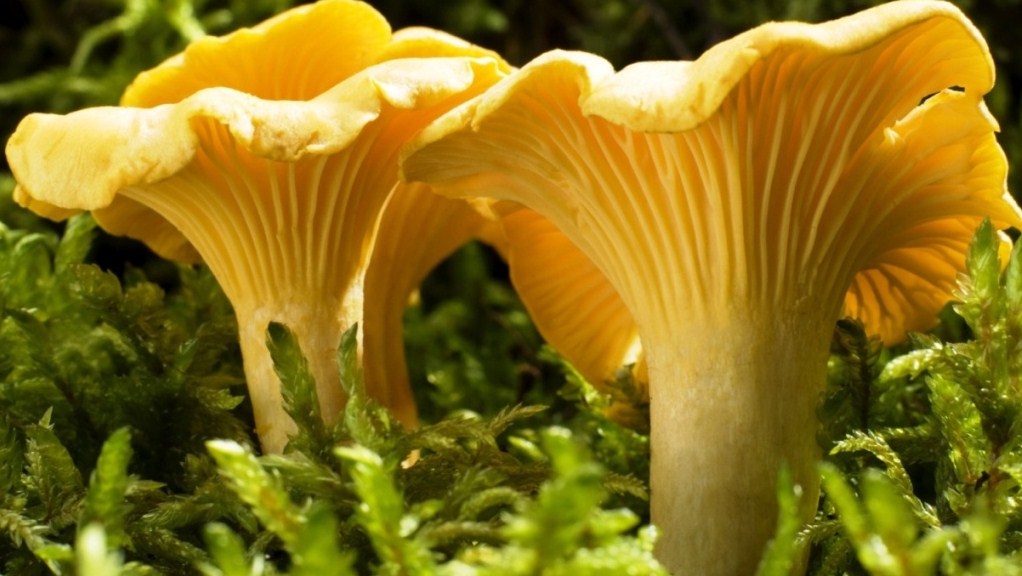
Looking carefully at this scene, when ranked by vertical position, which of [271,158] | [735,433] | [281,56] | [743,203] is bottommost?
[735,433]

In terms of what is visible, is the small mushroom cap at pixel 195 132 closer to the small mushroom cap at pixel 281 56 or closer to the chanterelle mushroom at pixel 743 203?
the chanterelle mushroom at pixel 743 203

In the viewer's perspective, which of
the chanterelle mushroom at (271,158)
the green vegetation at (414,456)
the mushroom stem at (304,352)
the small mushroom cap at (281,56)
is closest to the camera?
the green vegetation at (414,456)

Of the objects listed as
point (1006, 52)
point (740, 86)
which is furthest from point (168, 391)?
point (1006, 52)

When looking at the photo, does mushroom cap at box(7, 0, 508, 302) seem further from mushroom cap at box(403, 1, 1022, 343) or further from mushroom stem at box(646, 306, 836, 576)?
mushroom stem at box(646, 306, 836, 576)

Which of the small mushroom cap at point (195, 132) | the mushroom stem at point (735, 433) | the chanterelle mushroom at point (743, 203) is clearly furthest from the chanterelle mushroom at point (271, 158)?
the mushroom stem at point (735, 433)

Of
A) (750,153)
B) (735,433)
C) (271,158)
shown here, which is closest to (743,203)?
(750,153)

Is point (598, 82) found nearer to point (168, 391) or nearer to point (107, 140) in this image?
point (107, 140)

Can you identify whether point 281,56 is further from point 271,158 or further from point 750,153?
point 750,153

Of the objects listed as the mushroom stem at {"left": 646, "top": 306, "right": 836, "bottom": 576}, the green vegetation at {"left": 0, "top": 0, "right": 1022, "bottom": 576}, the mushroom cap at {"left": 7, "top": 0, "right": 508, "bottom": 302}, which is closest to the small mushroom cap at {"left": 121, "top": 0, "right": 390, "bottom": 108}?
the mushroom cap at {"left": 7, "top": 0, "right": 508, "bottom": 302}
